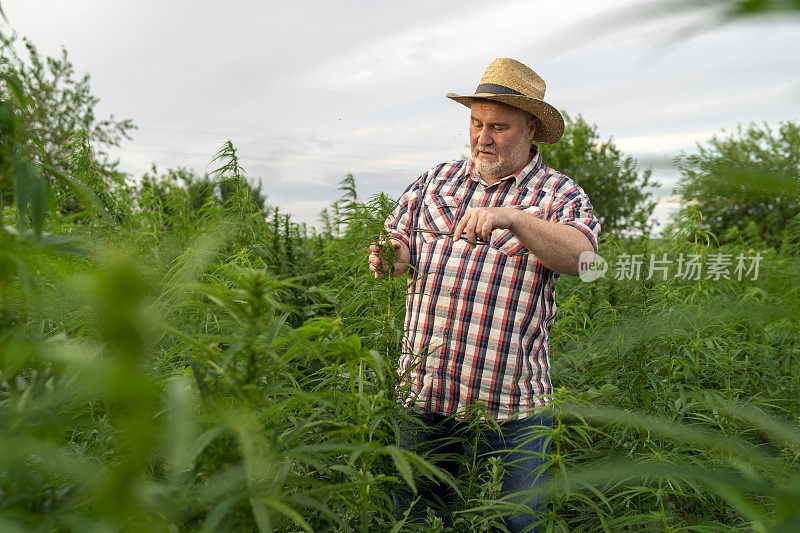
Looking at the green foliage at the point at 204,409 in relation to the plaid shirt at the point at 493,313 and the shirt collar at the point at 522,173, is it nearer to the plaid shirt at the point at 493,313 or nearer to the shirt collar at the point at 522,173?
the plaid shirt at the point at 493,313

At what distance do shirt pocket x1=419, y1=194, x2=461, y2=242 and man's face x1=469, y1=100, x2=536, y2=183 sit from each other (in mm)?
229

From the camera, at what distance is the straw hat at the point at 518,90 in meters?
2.88

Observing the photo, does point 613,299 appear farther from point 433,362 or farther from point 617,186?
point 617,186

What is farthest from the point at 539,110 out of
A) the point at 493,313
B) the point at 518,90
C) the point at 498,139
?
the point at 493,313

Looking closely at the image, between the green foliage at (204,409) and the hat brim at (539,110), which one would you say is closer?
the green foliage at (204,409)

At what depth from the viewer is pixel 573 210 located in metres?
2.65

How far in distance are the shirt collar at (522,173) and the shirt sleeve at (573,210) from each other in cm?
16

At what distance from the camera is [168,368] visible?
1.82 m

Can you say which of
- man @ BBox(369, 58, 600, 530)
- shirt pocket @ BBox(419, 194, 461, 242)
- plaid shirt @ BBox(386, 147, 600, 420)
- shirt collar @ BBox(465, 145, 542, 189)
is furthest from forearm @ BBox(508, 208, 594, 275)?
shirt pocket @ BBox(419, 194, 461, 242)

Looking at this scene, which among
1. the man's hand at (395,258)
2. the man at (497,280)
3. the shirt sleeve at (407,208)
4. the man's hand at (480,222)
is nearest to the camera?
the man's hand at (395,258)

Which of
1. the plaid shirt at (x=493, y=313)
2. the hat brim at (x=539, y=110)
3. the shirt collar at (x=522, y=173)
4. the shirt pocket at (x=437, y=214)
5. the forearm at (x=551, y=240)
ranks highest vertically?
the hat brim at (x=539, y=110)

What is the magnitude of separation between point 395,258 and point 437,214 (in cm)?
119

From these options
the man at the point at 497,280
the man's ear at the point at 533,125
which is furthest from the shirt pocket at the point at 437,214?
the man's ear at the point at 533,125

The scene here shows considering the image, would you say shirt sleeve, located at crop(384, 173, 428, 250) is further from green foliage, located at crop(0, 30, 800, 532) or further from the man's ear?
green foliage, located at crop(0, 30, 800, 532)
